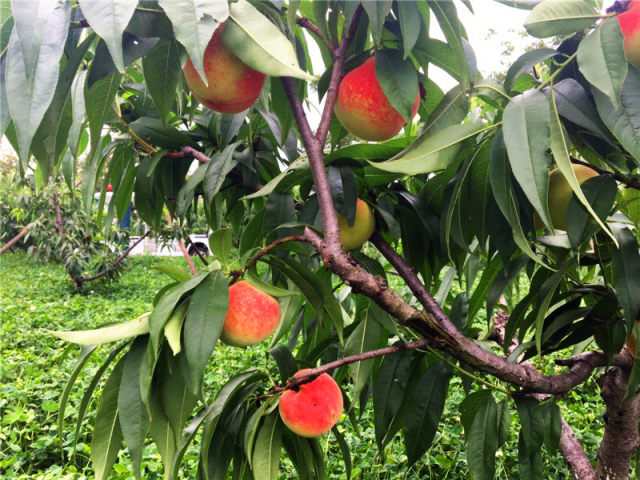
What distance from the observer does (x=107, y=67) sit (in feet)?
1.38

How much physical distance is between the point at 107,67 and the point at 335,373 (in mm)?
578

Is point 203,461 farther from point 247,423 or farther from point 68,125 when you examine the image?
point 68,125

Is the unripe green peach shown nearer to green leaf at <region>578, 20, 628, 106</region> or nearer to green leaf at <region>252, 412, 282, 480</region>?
green leaf at <region>578, 20, 628, 106</region>

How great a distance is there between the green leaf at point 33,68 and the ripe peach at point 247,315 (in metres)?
0.23

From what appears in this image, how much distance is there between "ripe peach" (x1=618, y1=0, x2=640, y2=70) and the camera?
1.49 feet

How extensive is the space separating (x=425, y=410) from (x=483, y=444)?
0.09 m

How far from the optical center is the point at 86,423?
1.84m

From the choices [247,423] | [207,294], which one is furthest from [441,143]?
[247,423]

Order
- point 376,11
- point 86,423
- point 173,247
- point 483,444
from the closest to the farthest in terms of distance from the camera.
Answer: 1. point 376,11
2. point 483,444
3. point 86,423
4. point 173,247

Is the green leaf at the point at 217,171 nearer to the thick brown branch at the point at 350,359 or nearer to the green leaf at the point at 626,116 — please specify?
the thick brown branch at the point at 350,359

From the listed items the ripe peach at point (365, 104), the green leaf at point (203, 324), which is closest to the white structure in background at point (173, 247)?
the ripe peach at point (365, 104)

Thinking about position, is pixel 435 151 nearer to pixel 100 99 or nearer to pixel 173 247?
pixel 100 99

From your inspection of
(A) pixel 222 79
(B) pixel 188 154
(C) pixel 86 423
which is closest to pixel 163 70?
(A) pixel 222 79

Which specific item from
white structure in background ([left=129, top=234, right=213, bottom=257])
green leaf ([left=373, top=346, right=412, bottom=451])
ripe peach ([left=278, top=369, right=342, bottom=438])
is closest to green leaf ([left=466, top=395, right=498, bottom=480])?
green leaf ([left=373, top=346, right=412, bottom=451])
